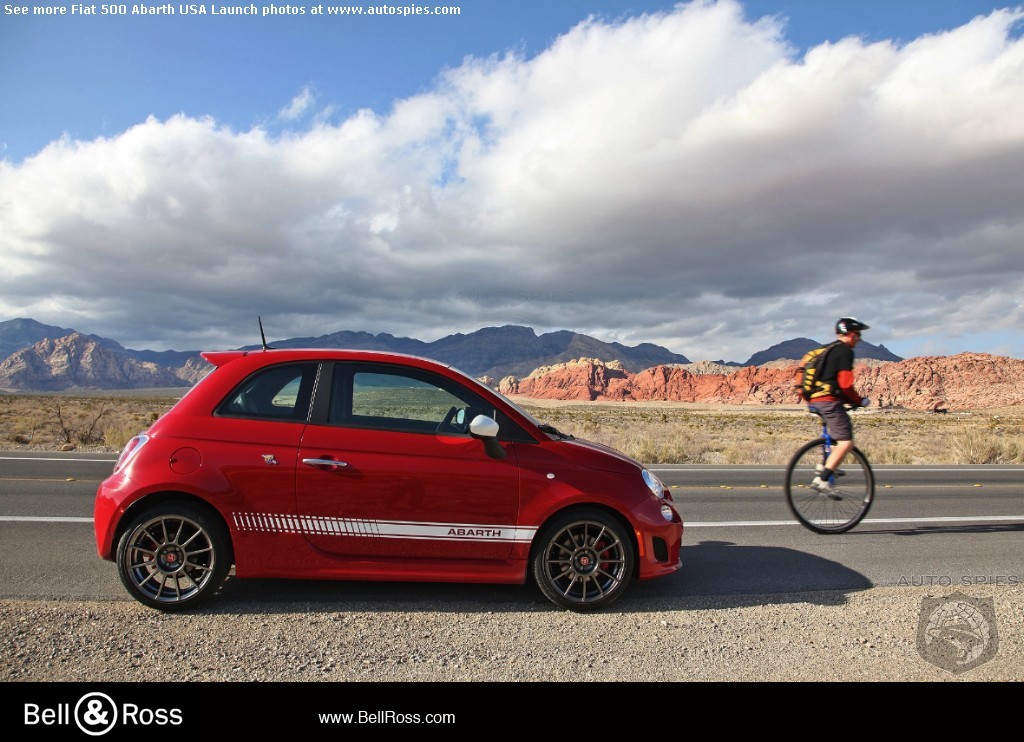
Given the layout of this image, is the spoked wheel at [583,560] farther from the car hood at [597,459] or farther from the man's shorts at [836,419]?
the man's shorts at [836,419]

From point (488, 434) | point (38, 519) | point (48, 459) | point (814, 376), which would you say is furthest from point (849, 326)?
point (48, 459)

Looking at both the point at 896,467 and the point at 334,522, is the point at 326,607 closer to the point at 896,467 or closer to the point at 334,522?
the point at 334,522

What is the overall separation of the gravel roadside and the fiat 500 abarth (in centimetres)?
27

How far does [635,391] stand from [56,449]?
532 ft

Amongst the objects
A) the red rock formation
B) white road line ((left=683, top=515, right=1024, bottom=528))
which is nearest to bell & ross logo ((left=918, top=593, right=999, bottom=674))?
white road line ((left=683, top=515, right=1024, bottom=528))

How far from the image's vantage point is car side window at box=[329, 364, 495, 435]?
5.18m

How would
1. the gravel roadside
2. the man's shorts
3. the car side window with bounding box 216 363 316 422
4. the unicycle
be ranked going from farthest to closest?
the unicycle → the man's shorts → the car side window with bounding box 216 363 316 422 → the gravel roadside

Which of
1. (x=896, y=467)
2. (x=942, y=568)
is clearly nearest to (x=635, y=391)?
(x=896, y=467)

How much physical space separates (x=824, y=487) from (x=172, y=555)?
6349 millimetres

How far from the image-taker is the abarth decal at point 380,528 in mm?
4965

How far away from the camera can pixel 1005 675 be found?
Result: 4.04 metres

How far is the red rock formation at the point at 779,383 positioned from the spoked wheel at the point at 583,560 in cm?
10254
